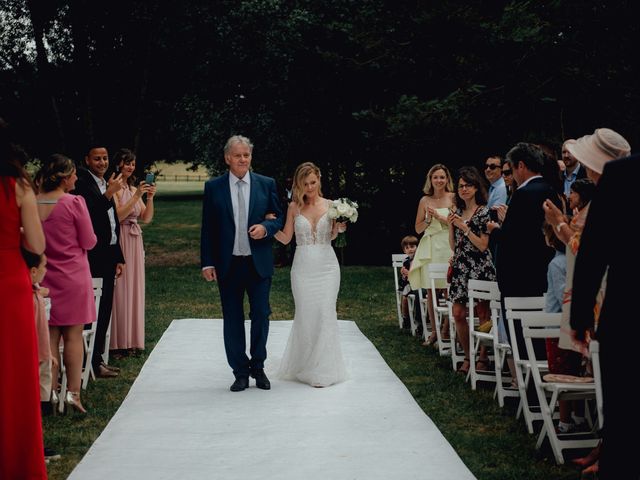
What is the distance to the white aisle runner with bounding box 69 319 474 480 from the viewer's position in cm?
553

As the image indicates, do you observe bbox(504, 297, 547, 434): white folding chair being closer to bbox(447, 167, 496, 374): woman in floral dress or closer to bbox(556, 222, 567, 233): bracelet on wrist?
bbox(556, 222, 567, 233): bracelet on wrist

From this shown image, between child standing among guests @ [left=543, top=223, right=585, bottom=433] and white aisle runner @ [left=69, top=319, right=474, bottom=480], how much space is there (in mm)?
860

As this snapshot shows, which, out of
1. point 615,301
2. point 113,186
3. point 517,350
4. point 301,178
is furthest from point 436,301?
point 615,301

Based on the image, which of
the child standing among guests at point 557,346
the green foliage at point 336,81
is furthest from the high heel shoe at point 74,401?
the green foliage at point 336,81

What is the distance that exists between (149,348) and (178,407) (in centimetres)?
315

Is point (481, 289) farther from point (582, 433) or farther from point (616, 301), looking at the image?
point (616, 301)

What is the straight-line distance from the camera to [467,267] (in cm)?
901

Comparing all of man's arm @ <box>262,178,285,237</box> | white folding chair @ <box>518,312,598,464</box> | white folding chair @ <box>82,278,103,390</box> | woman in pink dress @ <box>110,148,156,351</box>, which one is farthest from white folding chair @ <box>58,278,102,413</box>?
white folding chair @ <box>518,312,598,464</box>

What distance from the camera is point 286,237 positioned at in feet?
28.2

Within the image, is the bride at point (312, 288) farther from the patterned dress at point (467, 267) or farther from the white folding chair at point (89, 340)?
the white folding chair at point (89, 340)

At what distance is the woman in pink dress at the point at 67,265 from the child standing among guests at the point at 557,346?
3.54 m

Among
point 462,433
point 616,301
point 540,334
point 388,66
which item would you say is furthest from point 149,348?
point 388,66

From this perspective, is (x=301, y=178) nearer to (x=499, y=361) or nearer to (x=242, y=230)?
(x=242, y=230)

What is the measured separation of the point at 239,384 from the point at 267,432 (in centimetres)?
158
